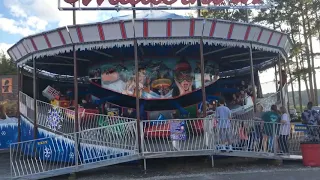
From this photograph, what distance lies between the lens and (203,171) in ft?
32.5

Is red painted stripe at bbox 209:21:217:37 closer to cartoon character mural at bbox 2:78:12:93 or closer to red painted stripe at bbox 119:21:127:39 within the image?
red painted stripe at bbox 119:21:127:39

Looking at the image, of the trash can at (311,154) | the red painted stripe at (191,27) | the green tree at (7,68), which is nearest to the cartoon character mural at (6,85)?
the red painted stripe at (191,27)

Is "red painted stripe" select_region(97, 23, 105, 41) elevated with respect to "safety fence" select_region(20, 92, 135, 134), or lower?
elevated

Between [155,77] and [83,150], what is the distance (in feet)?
15.2

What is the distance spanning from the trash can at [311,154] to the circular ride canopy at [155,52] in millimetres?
3646

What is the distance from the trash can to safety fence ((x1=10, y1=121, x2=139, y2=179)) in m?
4.99

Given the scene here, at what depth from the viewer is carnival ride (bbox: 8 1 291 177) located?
9.92 metres

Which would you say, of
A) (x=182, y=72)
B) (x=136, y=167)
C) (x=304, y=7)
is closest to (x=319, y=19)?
(x=304, y=7)

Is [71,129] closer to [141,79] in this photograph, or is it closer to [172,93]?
[141,79]

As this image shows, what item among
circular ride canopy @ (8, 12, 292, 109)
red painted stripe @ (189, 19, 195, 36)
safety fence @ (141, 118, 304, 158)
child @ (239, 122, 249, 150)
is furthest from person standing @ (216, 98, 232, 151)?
red painted stripe @ (189, 19, 195, 36)

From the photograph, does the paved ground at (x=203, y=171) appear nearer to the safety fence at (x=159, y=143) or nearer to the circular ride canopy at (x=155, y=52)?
the safety fence at (x=159, y=143)

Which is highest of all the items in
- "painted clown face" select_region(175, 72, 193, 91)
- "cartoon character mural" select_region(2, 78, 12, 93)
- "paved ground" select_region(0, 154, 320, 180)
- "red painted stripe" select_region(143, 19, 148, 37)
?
"red painted stripe" select_region(143, 19, 148, 37)

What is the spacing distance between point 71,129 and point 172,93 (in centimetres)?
413

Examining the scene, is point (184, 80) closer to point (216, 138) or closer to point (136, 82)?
point (136, 82)
